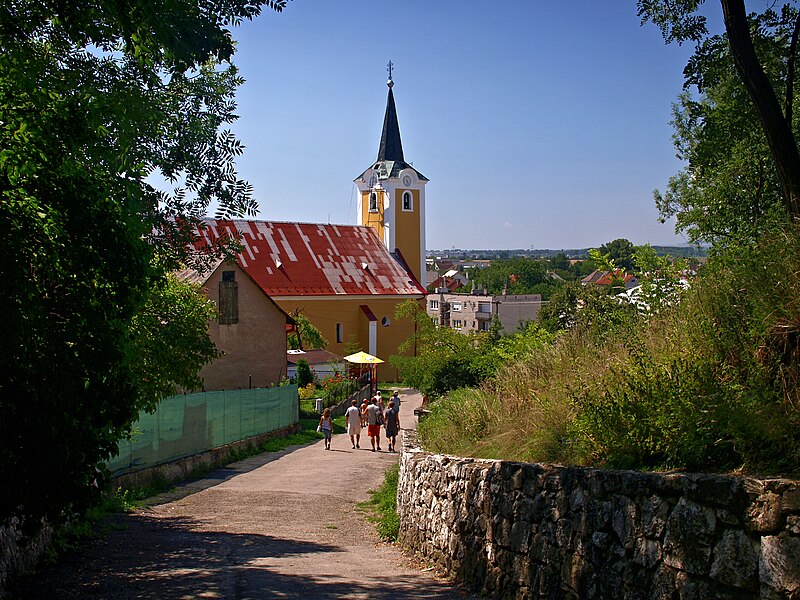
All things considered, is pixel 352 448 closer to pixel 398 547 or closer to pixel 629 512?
pixel 398 547

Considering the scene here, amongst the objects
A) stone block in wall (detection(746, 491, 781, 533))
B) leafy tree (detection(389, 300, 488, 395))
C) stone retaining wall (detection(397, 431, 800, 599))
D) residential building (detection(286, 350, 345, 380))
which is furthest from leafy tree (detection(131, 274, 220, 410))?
residential building (detection(286, 350, 345, 380))

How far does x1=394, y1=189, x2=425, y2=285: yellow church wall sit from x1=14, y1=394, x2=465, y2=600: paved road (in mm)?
48572

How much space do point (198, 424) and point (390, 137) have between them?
54.0m

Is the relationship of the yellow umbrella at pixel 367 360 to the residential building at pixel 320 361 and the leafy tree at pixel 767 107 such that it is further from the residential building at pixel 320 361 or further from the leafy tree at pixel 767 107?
the leafy tree at pixel 767 107

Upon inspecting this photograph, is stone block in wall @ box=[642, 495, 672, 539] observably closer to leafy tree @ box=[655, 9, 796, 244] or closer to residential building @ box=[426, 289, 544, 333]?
leafy tree @ box=[655, 9, 796, 244]

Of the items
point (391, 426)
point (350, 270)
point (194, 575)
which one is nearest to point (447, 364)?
point (391, 426)

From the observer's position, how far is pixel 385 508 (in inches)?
632

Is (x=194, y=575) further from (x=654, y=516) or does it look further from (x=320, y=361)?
(x=320, y=361)

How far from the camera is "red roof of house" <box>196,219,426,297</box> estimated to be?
56.9 metres

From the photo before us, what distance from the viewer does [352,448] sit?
91.7 feet

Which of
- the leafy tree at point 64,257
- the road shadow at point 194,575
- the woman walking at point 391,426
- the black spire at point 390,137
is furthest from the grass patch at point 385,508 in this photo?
the black spire at point 390,137

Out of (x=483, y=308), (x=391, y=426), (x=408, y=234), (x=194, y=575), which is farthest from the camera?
(x=483, y=308)

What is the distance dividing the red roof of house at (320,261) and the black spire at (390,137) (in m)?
9.14

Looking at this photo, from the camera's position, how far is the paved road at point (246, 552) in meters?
9.37
